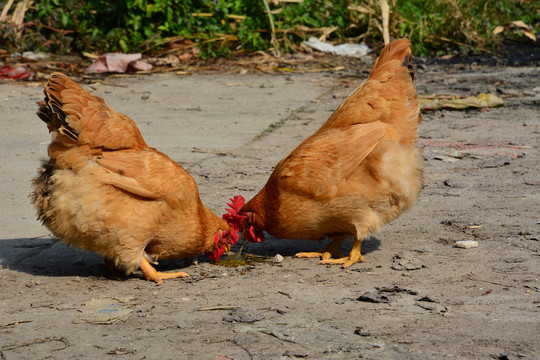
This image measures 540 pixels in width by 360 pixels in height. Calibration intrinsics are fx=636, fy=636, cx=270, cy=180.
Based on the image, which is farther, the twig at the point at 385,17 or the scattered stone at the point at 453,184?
the twig at the point at 385,17

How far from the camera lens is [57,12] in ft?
35.3

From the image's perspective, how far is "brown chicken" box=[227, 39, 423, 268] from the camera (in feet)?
13.6

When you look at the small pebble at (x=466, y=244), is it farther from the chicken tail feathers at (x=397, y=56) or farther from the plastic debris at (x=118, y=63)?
the plastic debris at (x=118, y=63)

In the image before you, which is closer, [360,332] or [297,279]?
[360,332]

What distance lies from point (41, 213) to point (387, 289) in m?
2.11

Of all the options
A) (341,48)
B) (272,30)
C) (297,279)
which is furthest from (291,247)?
(341,48)

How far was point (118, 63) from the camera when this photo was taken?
10.0 m

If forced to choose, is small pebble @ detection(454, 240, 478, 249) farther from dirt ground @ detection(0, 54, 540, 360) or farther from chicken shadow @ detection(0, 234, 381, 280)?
chicken shadow @ detection(0, 234, 381, 280)

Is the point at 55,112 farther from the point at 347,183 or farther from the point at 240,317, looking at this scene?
the point at 347,183

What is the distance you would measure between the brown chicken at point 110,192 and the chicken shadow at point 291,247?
0.62 meters

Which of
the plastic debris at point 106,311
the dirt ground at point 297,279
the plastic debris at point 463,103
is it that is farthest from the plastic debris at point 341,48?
the plastic debris at point 106,311

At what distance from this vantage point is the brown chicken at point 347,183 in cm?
415

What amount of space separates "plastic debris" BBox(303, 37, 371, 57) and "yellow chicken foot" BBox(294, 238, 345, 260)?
7.58m

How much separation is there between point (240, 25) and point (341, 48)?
192 centimetres
